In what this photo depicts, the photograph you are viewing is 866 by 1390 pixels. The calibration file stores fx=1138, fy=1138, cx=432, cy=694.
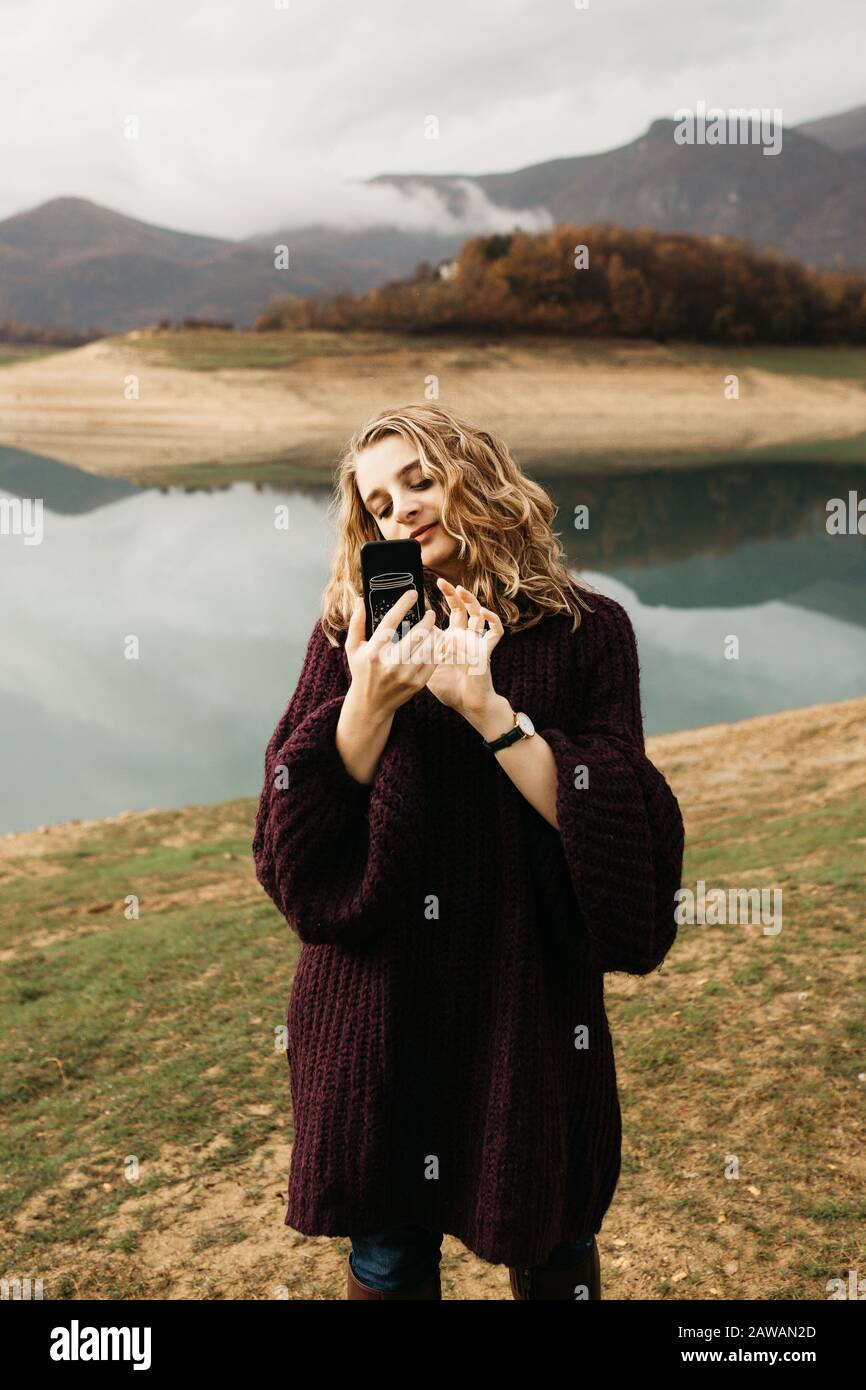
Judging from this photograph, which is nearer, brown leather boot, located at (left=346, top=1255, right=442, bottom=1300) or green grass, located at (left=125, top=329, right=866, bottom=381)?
brown leather boot, located at (left=346, top=1255, right=442, bottom=1300)

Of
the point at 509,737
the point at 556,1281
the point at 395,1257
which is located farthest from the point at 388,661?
the point at 556,1281

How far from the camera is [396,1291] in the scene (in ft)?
6.41

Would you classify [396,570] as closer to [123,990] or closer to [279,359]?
[123,990]

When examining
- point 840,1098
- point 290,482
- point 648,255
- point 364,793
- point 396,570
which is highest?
point 648,255

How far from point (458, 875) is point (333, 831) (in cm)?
23

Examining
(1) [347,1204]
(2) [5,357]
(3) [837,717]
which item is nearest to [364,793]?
(1) [347,1204]

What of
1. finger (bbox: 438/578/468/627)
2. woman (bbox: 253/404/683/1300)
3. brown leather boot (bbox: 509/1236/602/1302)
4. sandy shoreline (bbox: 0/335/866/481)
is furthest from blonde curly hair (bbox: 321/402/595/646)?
sandy shoreline (bbox: 0/335/866/481)

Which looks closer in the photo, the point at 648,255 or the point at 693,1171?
the point at 693,1171

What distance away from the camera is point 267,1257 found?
338 centimetres

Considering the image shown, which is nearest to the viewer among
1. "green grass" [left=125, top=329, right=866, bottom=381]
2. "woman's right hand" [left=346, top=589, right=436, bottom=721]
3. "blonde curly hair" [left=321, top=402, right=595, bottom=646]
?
"woman's right hand" [left=346, top=589, right=436, bottom=721]

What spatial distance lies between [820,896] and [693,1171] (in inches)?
85.2

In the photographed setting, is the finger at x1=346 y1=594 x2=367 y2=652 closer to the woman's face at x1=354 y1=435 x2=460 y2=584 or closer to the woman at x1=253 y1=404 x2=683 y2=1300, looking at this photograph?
the woman at x1=253 y1=404 x2=683 y2=1300

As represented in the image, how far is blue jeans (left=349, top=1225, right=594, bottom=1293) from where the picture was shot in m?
1.97

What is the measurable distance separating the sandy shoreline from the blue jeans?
34442 millimetres
